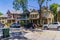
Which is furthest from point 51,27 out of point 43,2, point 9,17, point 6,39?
point 9,17

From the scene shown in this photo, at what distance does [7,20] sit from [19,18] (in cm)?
554

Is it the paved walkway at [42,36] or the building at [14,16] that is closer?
the paved walkway at [42,36]

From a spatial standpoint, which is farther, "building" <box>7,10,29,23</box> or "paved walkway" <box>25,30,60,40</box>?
"building" <box>7,10,29,23</box>

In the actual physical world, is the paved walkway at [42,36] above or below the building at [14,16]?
above

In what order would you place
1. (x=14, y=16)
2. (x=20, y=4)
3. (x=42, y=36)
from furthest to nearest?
(x=14, y=16) → (x=20, y=4) → (x=42, y=36)

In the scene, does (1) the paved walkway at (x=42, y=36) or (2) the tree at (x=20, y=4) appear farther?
(2) the tree at (x=20, y=4)

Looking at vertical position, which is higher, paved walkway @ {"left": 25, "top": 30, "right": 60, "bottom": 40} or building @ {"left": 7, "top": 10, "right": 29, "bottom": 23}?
paved walkway @ {"left": 25, "top": 30, "right": 60, "bottom": 40}

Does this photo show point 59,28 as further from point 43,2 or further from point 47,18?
point 47,18

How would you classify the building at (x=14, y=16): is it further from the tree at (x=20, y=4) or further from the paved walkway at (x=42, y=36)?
the paved walkway at (x=42, y=36)

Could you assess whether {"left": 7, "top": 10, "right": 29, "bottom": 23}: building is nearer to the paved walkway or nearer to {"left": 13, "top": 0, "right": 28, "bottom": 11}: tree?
{"left": 13, "top": 0, "right": 28, "bottom": 11}: tree

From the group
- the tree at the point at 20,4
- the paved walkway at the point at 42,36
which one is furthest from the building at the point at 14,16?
the paved walkway at the point at 42,36

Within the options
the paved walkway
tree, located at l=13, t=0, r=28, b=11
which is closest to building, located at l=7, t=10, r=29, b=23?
tree, located at l=13, t=0, r=28, b=11

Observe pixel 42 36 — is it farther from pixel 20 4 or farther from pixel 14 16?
pixel 14 16

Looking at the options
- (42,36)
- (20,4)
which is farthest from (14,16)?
(42,36)
